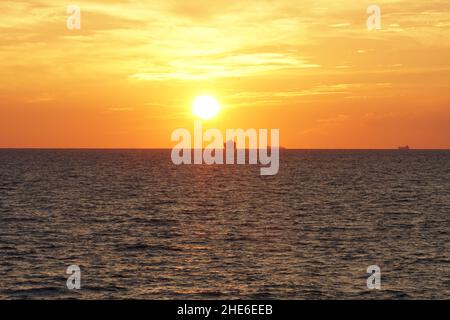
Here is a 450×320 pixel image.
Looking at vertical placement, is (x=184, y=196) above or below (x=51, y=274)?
above

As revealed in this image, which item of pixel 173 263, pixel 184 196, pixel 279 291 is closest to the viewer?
pixel 279 291

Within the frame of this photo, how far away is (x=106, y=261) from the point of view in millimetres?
39562

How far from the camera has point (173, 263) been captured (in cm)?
3941

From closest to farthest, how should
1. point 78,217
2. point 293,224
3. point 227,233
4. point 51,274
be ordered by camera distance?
point 51,274 → point 227,233 → point 293,224 → point 78,217

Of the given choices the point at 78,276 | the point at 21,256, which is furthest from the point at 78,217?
the point at 78,276

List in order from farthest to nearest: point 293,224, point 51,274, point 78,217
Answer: point 78,217 → point 293,224 → point 51,274

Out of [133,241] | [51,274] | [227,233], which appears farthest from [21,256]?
[227,233]

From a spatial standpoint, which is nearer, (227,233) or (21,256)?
(21,256)
